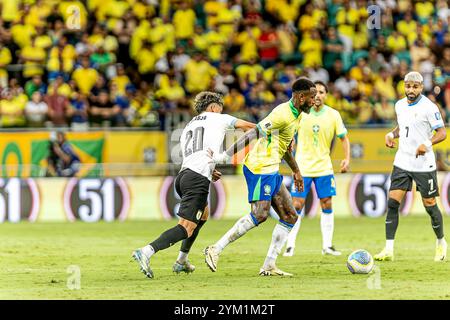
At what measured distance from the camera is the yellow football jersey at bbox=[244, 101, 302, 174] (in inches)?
515

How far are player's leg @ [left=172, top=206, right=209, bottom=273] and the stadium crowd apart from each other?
33.0ft

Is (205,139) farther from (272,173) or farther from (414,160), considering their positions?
(414,160)

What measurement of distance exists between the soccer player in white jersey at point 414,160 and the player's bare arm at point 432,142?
4 centimetres

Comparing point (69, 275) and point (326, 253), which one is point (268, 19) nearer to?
point (326, 253)

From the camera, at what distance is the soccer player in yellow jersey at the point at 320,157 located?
1620 centimetres

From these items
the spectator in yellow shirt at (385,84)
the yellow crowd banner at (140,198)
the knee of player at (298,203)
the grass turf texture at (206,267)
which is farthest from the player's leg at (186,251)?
the spectator in yellow shirt at (385,84)

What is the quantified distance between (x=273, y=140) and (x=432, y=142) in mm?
2594

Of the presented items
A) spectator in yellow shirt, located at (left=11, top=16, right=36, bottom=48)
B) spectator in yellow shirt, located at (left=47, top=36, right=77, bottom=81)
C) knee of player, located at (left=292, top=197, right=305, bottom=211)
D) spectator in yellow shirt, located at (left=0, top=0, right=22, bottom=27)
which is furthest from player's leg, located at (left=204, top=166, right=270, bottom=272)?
spectator in yellow shirt, located at (left=0, top=0, right=22, bottom=27)

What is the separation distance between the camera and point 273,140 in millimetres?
13227

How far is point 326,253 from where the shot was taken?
53.0ft

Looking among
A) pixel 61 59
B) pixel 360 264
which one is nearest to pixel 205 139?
pixel 360 264

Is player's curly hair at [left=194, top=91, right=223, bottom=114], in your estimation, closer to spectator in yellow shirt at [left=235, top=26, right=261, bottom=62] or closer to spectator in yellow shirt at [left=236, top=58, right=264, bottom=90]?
spectator in yellow shirt at [left=236, top=58, right=264, bottom=90]

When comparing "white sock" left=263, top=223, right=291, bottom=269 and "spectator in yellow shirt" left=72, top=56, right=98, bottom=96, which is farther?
"spectator in yellow shirt" left=72, top=56, right=98, bottom=96

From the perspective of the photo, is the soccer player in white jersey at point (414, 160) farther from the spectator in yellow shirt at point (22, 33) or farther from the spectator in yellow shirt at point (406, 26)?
the spectator in yellow shirt at point (406, 26)
